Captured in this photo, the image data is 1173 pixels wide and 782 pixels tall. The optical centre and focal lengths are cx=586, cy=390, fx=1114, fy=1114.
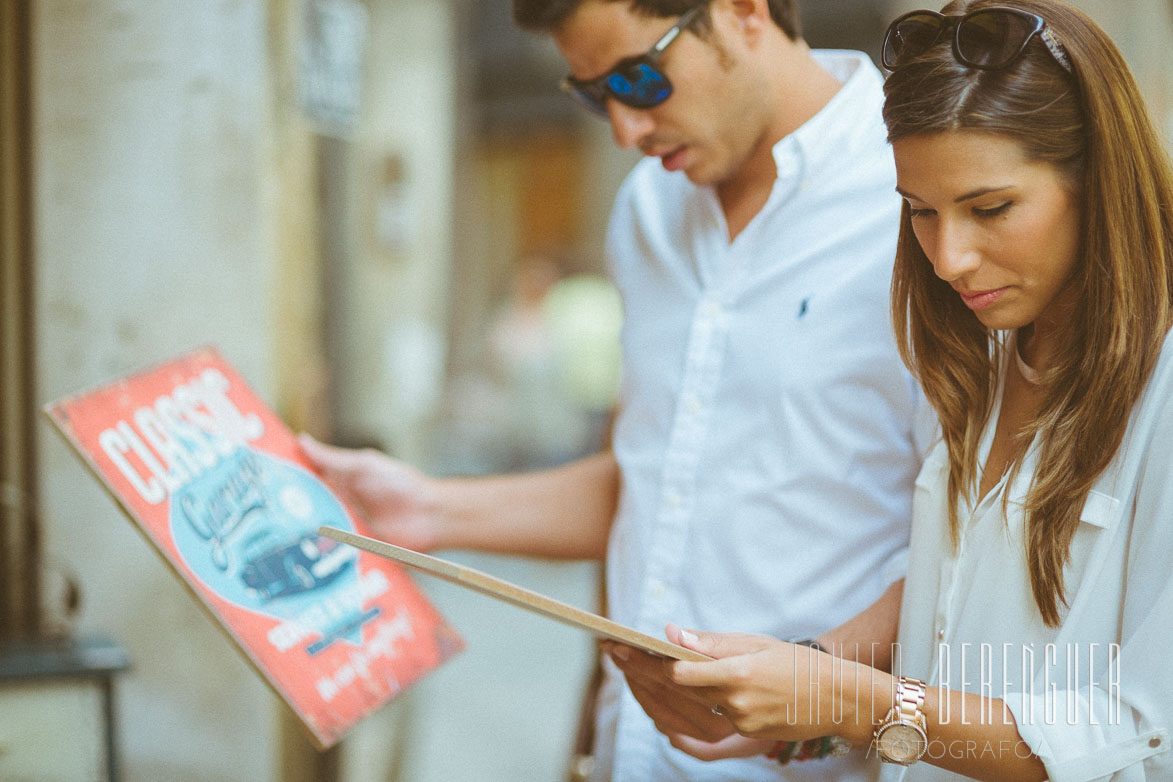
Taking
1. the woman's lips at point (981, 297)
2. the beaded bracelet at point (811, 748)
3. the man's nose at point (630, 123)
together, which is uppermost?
the man's nose at point (630, 123)

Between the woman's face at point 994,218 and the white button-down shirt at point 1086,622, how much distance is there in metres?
0.15

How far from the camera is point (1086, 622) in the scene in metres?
1.22

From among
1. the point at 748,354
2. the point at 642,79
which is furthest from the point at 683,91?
the point at 748,354

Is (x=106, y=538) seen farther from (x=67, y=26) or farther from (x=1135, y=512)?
(x=1135, y=512)

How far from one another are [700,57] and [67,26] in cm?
142

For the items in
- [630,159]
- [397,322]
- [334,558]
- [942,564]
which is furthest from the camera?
[630,159]

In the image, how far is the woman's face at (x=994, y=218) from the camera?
3.92 ft

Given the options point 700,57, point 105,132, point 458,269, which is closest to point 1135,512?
point 700,57

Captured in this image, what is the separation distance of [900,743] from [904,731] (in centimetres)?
2

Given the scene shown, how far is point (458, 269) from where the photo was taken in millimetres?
13312

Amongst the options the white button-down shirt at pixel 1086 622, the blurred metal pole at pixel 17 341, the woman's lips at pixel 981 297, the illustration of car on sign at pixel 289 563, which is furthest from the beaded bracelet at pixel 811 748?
the blurred metal pole at pixel 17 341

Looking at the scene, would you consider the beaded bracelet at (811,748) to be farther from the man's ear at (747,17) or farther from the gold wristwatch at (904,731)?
the man's ear at (747,17)

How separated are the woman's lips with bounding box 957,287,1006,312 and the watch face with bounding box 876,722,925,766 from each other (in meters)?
0.48

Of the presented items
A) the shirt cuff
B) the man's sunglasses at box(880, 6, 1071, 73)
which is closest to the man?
the shirt cuff
